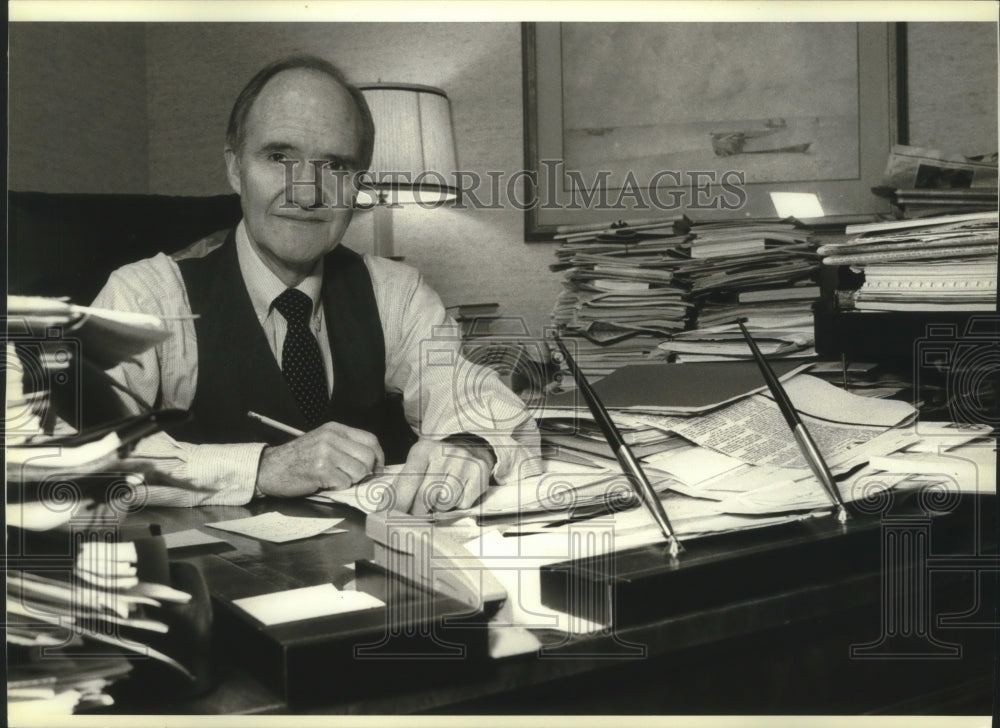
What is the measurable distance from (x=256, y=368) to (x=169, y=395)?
90 millimetres

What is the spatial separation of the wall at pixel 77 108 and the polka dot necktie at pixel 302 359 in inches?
7.9

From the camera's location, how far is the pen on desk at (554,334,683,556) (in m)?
0.76

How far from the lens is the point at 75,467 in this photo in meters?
0.90

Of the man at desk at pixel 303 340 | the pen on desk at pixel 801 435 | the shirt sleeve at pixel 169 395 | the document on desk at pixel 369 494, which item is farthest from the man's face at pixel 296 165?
the pen on desk at pixel 801 435

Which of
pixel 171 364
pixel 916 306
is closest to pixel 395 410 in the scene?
pixel 171 364

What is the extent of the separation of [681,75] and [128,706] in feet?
2.69

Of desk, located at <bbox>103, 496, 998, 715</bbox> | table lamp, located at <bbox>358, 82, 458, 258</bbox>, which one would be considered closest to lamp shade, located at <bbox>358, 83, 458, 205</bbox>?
table lamp, located at <bbox>358, 82, 458, 258</bbox>

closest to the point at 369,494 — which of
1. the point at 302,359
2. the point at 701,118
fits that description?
the point at 302,359

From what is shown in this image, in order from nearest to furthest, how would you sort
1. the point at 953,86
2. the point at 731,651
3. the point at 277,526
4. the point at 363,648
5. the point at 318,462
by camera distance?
the point at 363,648
the point at 731,651
the point at 277,526
the point at 318,462
the point at 953,86

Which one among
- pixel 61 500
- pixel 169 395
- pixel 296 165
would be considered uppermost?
pixel 296 165

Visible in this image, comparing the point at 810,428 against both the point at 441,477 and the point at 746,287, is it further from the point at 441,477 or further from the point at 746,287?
the point at 441,477

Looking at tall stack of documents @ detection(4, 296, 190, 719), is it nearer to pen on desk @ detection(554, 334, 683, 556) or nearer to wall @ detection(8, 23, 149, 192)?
wall @ detection(8, 23, 149, 192)

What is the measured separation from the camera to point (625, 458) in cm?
84

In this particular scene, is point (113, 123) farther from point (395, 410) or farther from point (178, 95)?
point (395, 410)
